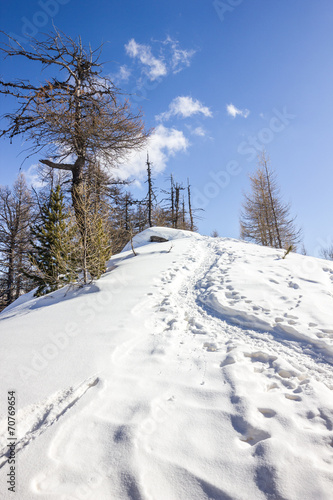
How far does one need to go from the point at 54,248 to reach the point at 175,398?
5.11 meters

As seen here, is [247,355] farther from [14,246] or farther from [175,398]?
[14,246]

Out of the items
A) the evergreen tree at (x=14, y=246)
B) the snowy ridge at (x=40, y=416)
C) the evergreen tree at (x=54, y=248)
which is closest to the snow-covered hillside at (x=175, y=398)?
the snowy ridge at (x=40, y=416)

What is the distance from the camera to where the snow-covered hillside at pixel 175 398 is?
139cm

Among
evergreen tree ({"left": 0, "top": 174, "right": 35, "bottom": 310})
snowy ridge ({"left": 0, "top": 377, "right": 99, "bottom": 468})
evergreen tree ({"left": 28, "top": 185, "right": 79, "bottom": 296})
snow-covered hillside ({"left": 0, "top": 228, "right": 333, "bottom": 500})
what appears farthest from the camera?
evergreen tree ({"left": 0, "top": 174, "right": 35, "bottom": 310})

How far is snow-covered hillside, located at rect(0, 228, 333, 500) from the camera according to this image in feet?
4.55

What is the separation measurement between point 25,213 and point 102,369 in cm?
1834

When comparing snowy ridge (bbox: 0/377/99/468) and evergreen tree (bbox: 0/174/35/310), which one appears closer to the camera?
snowy ridge (bbox: 0/377/99/468)

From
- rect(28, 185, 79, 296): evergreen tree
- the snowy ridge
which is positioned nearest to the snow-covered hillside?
the snowy ridge

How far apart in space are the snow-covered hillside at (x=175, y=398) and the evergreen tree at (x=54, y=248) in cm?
165

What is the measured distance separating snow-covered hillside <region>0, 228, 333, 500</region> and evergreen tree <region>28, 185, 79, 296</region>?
65.1 inches

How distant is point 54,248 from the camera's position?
5852 mm

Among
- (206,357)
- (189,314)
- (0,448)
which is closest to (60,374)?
(0,448)

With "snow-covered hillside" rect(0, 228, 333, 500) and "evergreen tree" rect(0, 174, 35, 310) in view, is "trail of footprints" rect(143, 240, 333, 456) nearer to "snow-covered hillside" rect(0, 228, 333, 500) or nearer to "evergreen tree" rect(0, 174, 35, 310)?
"snow-covered hillside" rect(0, 228, 333, 500)

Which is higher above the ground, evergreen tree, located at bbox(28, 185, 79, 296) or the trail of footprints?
evergreen tree, located at bbox(28, 185, 79, 296)
